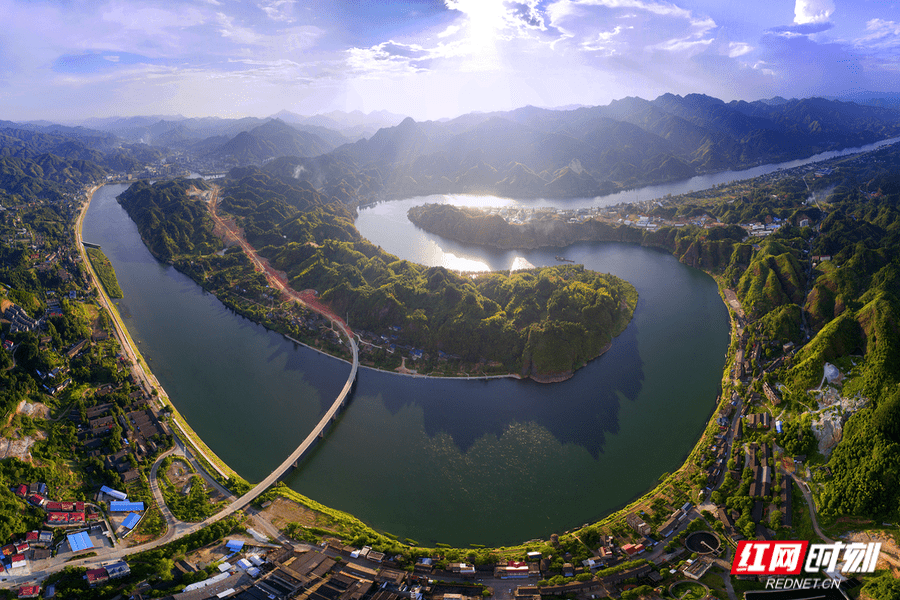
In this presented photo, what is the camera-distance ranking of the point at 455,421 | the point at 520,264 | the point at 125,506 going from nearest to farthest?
the point at 125,506
the point at 455,421
the point at 520,264

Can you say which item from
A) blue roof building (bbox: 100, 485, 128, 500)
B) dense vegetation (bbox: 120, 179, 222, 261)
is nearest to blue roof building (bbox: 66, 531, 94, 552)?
blue roof building (bbox: 100, 485, 128, 500)

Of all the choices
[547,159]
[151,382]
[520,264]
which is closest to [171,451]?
[151,382]

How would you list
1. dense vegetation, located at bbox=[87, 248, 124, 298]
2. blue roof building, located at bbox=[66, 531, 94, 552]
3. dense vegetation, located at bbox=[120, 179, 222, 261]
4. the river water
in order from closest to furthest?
blue roof building, located at bbox=[66, 531, 94, 552] → the river water → dense vegetation, located at bbox=[87, 248, 124, 298] → dense vegetation, located at bbox=[120, 179, 222, 261]

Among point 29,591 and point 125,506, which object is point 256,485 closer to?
point 125,506

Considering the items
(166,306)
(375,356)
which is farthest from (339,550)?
(166,306)

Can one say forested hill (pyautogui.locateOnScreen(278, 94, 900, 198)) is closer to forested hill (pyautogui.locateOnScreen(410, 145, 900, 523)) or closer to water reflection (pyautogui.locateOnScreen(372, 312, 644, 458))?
forested hill (pyautogui.locateOnScreen(410, 145, 900, 523))

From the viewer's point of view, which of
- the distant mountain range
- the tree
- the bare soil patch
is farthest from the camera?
the distant mountain range
